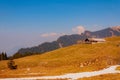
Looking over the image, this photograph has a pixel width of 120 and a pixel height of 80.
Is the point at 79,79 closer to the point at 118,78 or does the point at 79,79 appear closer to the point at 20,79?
the point at 118,78

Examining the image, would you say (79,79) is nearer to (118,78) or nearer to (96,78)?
(96,78)

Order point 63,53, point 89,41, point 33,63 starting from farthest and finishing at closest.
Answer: point 89,41 → point 63,53 → point 33,63

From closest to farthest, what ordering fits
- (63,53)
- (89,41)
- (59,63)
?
(59,63)
(63,53)
(89,41)

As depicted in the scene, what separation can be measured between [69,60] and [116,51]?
85.2ft

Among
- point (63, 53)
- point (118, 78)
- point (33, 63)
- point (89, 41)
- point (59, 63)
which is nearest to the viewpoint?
point (118, 78)

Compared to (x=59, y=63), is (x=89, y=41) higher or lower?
higher

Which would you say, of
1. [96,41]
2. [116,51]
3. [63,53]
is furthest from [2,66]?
[96,41]

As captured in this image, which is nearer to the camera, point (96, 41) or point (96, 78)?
point (96, 78)

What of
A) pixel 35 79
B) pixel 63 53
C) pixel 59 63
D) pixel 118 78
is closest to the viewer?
pixel 118 78

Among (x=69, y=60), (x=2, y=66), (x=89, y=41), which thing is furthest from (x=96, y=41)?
(x=2, y=66)

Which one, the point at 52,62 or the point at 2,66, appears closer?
the point at 52,62

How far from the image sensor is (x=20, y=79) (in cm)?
5644

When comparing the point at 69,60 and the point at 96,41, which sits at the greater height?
the point at 96,41

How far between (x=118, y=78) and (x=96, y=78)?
4774mm
